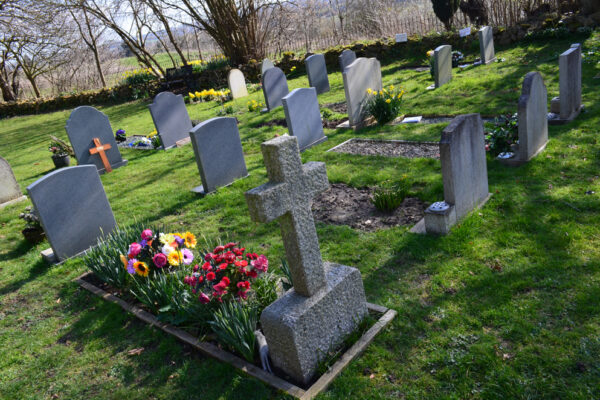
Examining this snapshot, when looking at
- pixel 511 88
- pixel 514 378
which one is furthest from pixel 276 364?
pixel 511 88

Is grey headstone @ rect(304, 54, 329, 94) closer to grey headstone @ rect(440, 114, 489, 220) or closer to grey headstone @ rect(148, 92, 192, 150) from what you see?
grey headstone @ rect(148, 92, 192, 150)

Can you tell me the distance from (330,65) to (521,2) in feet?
24.2

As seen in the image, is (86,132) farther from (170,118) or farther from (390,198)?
(390,198)

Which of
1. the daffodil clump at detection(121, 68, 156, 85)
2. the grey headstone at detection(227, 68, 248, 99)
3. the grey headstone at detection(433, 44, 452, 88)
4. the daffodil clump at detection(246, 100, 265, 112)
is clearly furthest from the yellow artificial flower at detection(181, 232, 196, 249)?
the daffodil clump at detection(121, 68, 156, 85)

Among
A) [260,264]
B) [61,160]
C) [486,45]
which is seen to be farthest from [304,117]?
[486,45]

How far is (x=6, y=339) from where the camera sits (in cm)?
443

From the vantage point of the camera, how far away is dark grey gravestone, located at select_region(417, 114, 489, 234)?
449cm

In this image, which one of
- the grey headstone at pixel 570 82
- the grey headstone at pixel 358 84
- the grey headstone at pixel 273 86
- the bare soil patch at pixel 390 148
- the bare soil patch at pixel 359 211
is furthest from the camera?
the grey headstone at pixel 273 86

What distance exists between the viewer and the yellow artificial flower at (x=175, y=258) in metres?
4.21

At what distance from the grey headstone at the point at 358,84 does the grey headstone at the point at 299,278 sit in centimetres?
636

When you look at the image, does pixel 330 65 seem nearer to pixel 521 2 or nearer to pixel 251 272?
pixel 521 2

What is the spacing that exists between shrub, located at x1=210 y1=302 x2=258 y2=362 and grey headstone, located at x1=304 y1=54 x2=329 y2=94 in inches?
428

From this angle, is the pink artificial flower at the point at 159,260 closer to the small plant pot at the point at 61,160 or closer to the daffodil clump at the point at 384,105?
the daffodil clump at the point at 384,105

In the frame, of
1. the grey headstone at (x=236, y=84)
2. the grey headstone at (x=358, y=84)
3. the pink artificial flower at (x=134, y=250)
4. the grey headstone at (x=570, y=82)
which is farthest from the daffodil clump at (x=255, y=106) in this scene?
the pink artificial flower at (x=134, y=250)
